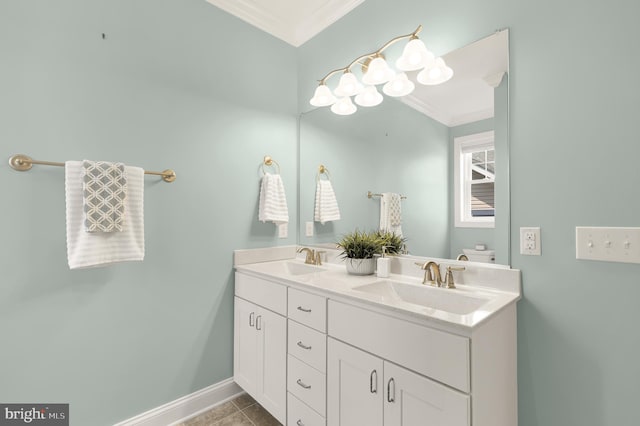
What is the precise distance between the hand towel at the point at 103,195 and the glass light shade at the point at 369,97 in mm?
1403

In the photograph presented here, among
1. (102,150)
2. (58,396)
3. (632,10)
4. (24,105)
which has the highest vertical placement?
(632,10)

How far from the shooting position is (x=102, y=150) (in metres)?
1.49

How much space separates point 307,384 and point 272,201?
116 centimetres

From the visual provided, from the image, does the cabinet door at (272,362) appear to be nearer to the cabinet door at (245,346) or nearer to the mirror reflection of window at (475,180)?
the cabinet door at (245,346)

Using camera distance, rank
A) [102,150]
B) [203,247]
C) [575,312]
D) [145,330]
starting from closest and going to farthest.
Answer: [575,312], [102,150], [145,330], [203,247]

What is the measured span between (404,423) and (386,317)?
1.18ft

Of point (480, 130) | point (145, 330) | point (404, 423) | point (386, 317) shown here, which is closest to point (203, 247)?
point (145, 330)

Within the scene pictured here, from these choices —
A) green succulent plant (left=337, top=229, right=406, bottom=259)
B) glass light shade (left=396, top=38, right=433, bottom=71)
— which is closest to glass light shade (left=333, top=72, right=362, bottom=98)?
glass light shade (left=396, top=38, right=433, bottom=71)

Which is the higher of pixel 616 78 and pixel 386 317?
pixel 616 78

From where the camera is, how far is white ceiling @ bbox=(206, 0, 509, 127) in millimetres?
1346

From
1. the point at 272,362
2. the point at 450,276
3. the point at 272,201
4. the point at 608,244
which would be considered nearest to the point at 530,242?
the point at 608,244

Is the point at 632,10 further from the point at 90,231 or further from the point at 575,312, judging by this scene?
the point at 90,231

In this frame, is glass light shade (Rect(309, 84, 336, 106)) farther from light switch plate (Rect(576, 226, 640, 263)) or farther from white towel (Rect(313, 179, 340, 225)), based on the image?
light switch plate (Rect(576, 226, 640, 263))

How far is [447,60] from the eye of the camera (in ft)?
4.84
